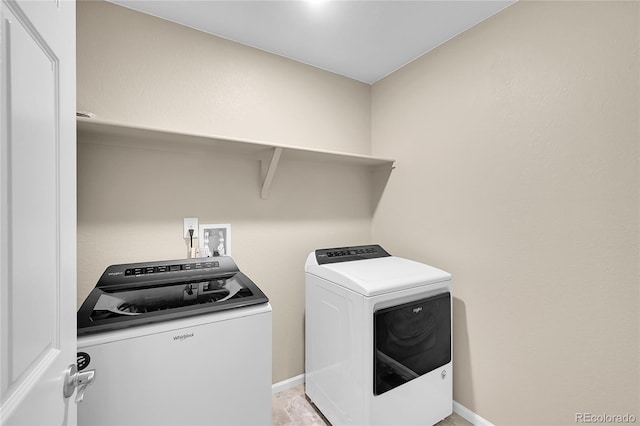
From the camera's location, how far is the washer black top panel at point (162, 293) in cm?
107

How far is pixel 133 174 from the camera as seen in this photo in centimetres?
159

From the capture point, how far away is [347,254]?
2016 millimetres

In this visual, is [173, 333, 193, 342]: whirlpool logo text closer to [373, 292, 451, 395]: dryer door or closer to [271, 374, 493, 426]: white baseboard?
[373, 292, 451, 395]: dryer door

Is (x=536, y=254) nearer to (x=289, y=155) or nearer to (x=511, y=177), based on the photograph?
(x=511, y=177)

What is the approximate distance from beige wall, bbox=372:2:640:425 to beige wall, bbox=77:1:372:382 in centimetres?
74

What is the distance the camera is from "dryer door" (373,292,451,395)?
4.78 feet

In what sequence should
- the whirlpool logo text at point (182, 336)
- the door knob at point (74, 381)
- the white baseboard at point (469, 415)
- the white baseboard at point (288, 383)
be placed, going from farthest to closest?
the white baseboard at point (288, 383) < the white baseboard at point (469, 415) < the whirlpool logo text at point (182, 336) < the door knob at point (74, 381)

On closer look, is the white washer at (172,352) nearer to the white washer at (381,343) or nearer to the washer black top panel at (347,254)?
the white washer at (381,343)

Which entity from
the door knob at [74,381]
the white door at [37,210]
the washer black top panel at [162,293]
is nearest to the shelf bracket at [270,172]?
the washer black top panel at [162,293]

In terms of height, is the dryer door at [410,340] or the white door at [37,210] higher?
the white door at [37,210]

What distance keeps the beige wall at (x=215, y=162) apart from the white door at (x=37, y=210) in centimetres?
90

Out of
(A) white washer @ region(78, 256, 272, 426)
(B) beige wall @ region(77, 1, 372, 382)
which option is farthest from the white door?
(B) beige wall @ region(77, 1, 372, 382)

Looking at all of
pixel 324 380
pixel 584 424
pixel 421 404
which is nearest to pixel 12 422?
pixel 324 380

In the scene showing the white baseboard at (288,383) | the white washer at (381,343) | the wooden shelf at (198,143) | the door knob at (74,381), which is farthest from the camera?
the white baseboard at (288,383)
